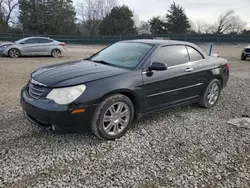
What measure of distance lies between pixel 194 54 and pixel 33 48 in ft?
35.4

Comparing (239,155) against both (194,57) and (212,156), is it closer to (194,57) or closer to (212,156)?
(212,156)

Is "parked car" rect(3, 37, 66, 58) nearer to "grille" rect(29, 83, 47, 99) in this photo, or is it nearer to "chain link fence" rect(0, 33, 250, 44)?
"grille" rect(29, 83, 47, 99)

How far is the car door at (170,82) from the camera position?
3.61 meters

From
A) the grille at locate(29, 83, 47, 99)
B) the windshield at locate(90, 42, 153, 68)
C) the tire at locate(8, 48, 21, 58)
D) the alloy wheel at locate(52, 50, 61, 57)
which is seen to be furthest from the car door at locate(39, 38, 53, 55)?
the grille at locate(29, 83, 47, 99)

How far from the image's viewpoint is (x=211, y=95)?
16.1ft

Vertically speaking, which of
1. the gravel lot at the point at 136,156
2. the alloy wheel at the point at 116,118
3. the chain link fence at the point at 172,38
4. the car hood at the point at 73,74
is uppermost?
the chain link fence at the point at 172,38

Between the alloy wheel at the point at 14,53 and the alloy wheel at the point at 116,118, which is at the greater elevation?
the alloy wheel at the point at 14,53

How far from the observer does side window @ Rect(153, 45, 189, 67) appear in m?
3.86

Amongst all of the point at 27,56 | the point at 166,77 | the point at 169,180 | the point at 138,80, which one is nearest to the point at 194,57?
the point at 166,77

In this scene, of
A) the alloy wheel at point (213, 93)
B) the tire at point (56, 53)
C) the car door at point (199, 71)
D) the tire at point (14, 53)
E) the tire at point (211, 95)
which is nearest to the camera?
the car door at point (199, 71)

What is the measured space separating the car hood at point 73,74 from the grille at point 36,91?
8 centimetres

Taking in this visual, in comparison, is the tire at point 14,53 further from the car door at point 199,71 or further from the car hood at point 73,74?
the car door at point 199,71

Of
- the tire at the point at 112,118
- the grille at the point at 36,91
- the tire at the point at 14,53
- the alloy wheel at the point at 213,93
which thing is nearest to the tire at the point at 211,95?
the alloy wheel at the point at 213,93

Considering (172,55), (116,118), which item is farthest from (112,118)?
(172,55)
